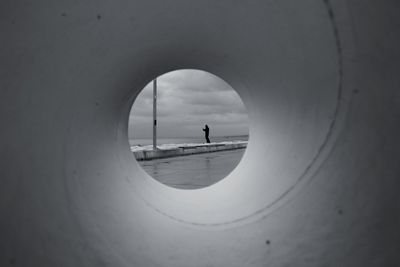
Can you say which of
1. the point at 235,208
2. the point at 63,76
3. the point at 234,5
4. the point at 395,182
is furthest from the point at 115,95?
the point at 395,182

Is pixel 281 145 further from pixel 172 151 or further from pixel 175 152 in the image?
pixel 175 152

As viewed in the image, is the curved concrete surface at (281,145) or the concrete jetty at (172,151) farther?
the concrete jetty at (172,151)

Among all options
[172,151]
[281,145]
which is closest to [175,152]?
[172,151]

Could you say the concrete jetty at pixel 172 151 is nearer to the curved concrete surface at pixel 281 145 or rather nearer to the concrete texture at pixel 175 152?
the concrete texture at pixel 175 152

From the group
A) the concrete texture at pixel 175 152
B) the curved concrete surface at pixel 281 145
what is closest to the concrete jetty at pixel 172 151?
the concrete texture at pixel 175 152

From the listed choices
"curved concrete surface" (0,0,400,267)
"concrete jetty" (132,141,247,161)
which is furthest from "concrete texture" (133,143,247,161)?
"curved concrete surface" (0,0,400,267)

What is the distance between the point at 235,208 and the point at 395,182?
89 centimetres

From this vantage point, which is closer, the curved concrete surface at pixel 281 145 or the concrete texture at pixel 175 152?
the curved concrete surface at pixel 281 145

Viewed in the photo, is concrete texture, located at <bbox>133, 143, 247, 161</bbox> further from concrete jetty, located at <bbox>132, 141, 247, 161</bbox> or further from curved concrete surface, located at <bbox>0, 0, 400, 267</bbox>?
curved concrete surface, located at <bbox>0, 0, 400, 267</bbox>

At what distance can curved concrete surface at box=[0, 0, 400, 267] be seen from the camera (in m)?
1.32

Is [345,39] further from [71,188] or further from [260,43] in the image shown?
[71,188]

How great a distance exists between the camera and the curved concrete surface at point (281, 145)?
132 cm

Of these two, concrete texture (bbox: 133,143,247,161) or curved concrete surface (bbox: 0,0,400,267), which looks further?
concrete texture (bbox: 133,143,247,161)

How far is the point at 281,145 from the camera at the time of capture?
70.6 inches
